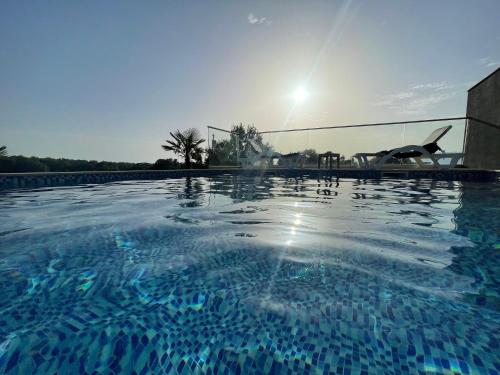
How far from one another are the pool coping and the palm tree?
7.21 meters

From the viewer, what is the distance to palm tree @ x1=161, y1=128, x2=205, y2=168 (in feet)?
60.7

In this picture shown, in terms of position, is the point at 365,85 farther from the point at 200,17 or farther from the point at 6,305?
the point at 6,305

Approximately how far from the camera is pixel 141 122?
1630cm

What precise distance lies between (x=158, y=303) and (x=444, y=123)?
13.0m

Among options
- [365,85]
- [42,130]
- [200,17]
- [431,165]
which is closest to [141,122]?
[42,130]

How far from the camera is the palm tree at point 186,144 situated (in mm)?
18500

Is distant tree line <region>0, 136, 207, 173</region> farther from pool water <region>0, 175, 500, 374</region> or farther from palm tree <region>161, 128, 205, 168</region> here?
pool water <region>0, 175, 500, 374</region>

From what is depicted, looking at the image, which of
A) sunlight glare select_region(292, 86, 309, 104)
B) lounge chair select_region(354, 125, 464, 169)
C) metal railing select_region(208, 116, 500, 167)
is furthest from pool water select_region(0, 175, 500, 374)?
sunlight glare select_region(292, 86, 309, 104)

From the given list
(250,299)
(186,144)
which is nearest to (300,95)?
(186,144)

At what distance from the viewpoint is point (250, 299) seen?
4.51 feet

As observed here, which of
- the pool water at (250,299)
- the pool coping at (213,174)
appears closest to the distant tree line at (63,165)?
the pool coping at (213,174)

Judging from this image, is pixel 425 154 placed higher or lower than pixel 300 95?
lower

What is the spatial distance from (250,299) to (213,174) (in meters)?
10.9

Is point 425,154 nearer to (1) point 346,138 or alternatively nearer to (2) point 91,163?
(1) point 346,138
